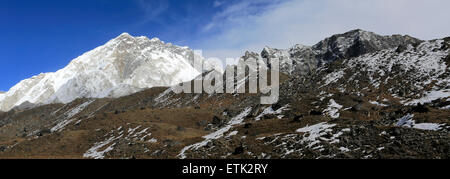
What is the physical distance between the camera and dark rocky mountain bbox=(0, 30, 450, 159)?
72.7 ft

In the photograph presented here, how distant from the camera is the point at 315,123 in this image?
32.2m

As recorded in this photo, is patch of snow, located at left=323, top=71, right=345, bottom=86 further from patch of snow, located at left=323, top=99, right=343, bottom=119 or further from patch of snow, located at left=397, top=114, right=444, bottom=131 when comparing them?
patch of snow, located at left=397, top=114, right=444, bottom=131

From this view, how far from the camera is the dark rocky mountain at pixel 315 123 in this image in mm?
22156

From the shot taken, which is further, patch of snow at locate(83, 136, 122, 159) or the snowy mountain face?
the snowy mountain face

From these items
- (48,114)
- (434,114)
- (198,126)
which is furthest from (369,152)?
(48,114)

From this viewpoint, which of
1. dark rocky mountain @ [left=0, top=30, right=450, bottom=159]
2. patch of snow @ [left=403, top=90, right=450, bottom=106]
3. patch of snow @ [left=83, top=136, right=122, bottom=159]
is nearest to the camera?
dark rocky mountain @ [left=0, top=30, right=450, bottom=159]

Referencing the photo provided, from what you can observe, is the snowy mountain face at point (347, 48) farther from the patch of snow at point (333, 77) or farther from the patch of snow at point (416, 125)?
the patch of snow at point (416, 125)

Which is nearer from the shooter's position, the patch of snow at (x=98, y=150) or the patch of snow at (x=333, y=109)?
the patch of snow at (x=333, y=109)

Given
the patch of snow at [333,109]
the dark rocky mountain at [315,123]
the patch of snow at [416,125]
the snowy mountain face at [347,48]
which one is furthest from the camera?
the snowy mountain face at [347,48]

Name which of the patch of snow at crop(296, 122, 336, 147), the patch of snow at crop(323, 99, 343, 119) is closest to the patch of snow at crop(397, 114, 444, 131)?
the patch of snow at crop(296, 122, 336, 147)

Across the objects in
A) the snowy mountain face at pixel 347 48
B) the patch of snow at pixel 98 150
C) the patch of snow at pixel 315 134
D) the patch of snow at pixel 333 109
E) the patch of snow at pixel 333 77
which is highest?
the snowy mountain face at pixel 347 48

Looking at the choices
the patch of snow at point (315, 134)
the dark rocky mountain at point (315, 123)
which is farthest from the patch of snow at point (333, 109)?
the patch of snow at point (315, 134)

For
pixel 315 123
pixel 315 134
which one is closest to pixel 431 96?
pixel 315 123

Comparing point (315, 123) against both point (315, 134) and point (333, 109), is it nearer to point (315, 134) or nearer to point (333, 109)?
point (315, 134)
